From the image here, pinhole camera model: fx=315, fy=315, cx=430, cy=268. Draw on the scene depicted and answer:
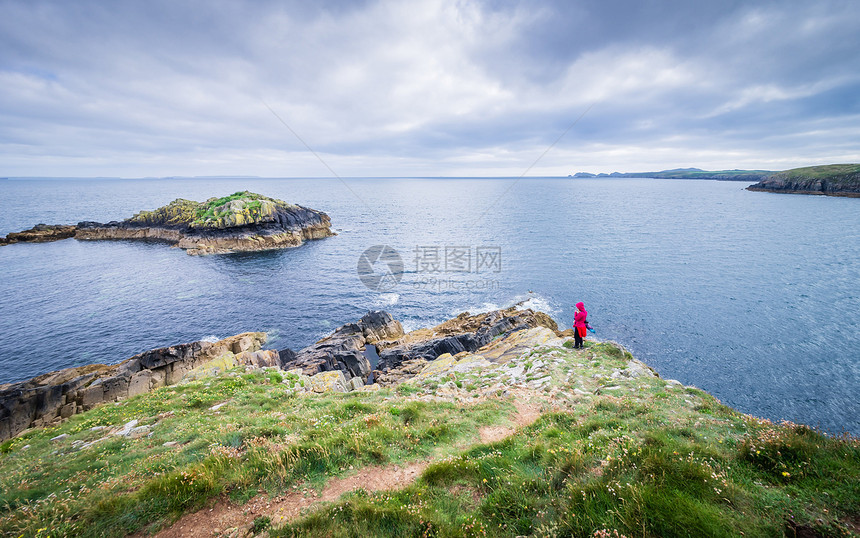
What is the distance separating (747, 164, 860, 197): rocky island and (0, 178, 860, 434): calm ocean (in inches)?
3983

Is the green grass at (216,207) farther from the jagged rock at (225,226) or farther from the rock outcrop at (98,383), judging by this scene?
the rock outcrop at (98,383)

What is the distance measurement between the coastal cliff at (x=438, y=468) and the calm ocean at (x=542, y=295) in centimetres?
1446

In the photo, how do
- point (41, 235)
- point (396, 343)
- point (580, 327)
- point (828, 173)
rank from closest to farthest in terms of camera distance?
point (580, 327)
point (396, 343)
point (41, 235)
point (828, 173)

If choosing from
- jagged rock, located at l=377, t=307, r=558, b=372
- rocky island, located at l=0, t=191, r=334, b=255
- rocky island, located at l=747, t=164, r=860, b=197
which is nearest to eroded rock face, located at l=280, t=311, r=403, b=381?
jagged rock, located at l=377, t=307, r=558, b=372

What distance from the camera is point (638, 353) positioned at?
997 inches

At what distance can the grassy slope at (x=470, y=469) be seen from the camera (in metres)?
5.06

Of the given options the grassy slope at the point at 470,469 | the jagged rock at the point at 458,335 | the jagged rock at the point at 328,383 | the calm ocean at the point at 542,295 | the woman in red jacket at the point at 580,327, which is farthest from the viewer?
the jagged rock at the point at 458,335

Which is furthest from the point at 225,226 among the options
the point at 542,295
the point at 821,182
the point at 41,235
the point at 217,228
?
the point at 821,182

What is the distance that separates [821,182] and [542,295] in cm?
19884

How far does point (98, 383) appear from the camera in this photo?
18656 millimetres

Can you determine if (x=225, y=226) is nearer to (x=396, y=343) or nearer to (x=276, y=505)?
(x=396, y=343)

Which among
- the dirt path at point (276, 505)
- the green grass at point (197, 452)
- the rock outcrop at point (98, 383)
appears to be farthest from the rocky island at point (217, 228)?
the dirt path at point (276, 505)

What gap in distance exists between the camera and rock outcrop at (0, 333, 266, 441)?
16453 millimetres

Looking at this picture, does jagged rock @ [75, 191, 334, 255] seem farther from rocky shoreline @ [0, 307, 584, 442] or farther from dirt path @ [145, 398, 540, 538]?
dirt path @ [145, 398, 540, 538]
